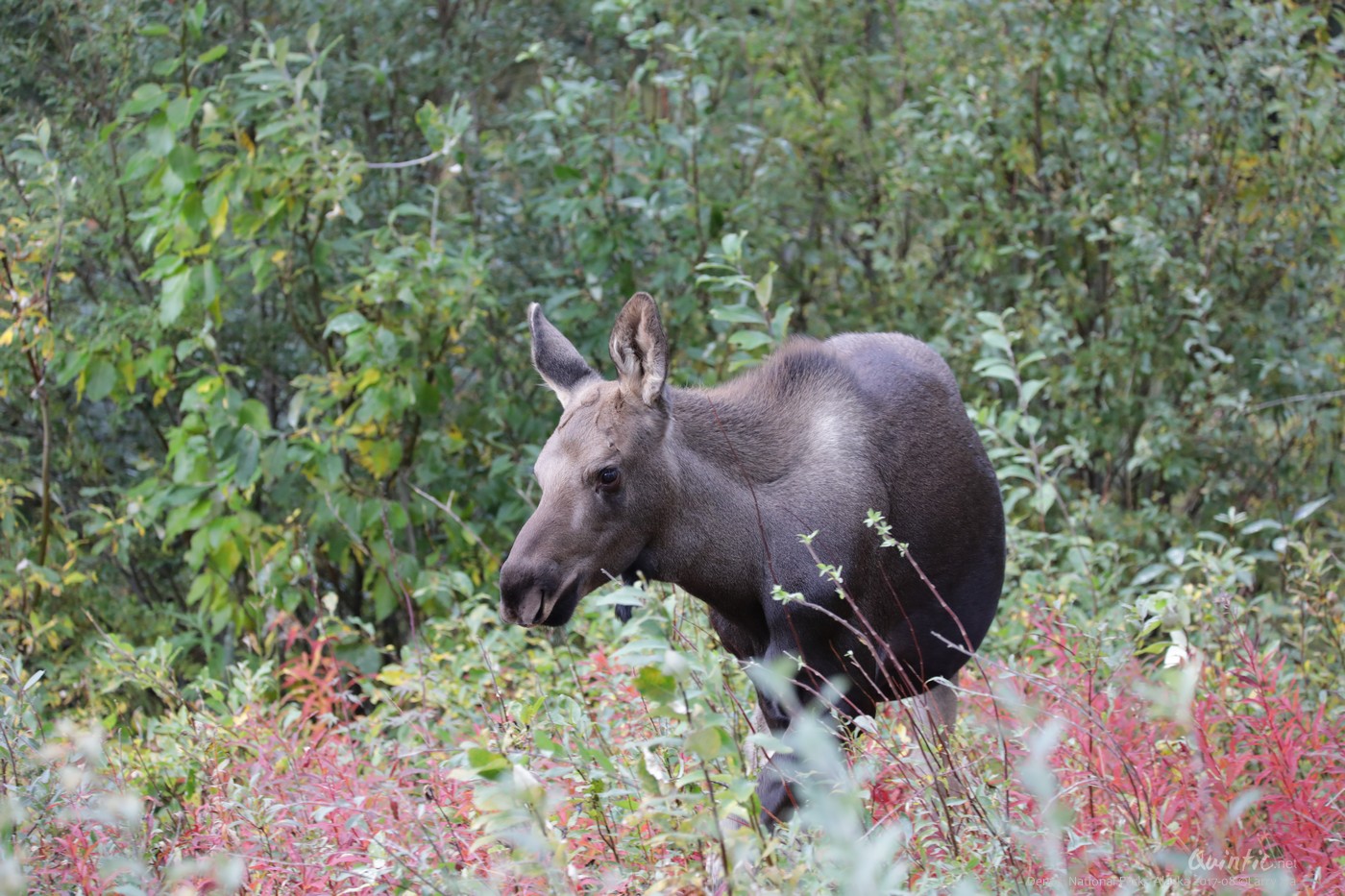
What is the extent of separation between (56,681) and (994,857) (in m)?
5.09

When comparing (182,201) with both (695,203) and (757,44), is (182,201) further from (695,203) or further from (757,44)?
(757,44)

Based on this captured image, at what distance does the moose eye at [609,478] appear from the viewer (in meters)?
3.62

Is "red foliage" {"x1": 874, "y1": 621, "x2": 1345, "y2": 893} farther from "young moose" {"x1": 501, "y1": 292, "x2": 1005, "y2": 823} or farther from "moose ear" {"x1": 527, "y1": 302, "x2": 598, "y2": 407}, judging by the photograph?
A: "moose ear" {"x1": 527, "y1": 302, "x2": 598, "y2": 407}

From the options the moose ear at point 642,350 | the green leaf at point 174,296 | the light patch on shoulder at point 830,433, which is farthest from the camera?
the green leaf at point 174,296

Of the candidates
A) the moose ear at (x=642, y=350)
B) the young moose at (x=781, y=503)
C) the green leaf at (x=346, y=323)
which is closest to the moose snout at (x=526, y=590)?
the young moose at (x=781, y=503)

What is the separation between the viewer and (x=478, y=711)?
17.5 ft

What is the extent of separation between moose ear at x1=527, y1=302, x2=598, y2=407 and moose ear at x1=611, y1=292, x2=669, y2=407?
304 mm

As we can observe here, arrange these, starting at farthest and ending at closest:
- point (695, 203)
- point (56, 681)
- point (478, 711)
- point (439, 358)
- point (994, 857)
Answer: point (695, 203) < point (439, 358) < point (56, 681) < point (478, 711) < point (994, 857)

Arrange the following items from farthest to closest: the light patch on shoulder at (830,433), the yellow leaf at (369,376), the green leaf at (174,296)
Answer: the yellow leaf at (369,376) < the green leaf at (174,296) < the light patch on shoulder at (830,433)

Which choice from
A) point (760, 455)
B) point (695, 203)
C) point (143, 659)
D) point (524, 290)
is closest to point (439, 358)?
point (524, 290)

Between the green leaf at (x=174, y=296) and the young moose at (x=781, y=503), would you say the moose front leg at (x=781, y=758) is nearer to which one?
the young moose at (x=781, y=503)

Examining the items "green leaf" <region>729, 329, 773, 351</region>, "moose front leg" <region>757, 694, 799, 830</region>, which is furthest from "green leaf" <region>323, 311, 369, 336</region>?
"moose front leg" <region>757, 694, 799, 830</region>

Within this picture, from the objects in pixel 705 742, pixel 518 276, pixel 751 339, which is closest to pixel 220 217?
pixel 518 276

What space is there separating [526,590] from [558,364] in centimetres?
91
